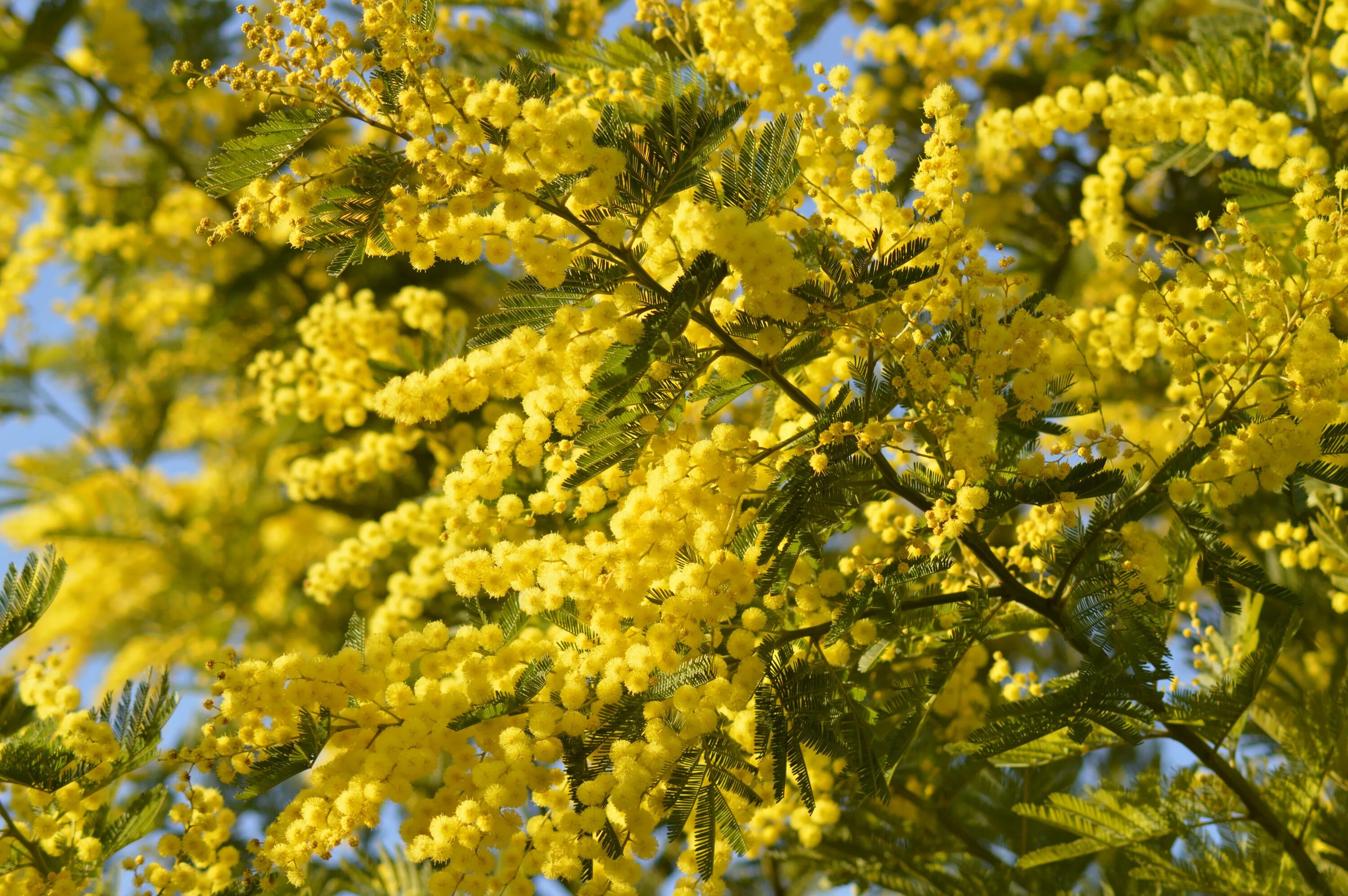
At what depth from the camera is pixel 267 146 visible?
1990 millimetres

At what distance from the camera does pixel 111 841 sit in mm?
2553

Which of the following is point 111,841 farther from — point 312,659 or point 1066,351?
point 1066,351

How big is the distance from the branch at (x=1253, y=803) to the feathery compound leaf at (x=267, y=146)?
215 cm

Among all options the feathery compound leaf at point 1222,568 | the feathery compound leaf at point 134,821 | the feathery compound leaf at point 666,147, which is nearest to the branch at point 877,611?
the feathery compound leaf at point 1222,568

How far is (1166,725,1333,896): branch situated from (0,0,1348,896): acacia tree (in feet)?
Result: 0.04

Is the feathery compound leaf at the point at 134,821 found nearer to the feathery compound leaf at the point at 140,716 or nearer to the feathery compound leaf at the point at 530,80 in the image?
the feathery compound leaf at the point at 140,716

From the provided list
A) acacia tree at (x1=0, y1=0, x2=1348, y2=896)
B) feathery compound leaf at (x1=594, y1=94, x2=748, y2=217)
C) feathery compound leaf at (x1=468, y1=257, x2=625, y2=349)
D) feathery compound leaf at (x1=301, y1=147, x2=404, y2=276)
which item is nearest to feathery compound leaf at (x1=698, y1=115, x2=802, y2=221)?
acacia tree at (x1=0, y1=0, x2=1348, y2=896)

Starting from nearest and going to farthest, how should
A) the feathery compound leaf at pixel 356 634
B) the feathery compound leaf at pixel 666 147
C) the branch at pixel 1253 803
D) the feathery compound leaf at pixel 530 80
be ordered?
the feathery compound leaf at pixel 666 147
the feathery compound leaf at pixel 530 80
the branch at pixel 1253 803
the feathery compound leaf at pixel 356 634

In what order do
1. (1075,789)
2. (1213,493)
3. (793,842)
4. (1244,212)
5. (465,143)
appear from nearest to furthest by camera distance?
(465,143)
(1213,493)
(1244,212)
(1075,789)
(793,842)

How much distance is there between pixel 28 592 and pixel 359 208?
1.35 meters

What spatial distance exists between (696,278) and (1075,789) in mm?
2203

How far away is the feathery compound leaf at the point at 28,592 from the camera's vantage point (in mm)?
2467

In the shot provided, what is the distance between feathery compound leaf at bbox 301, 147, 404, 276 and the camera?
6.44 feet

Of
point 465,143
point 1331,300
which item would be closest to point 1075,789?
point 1331,300
